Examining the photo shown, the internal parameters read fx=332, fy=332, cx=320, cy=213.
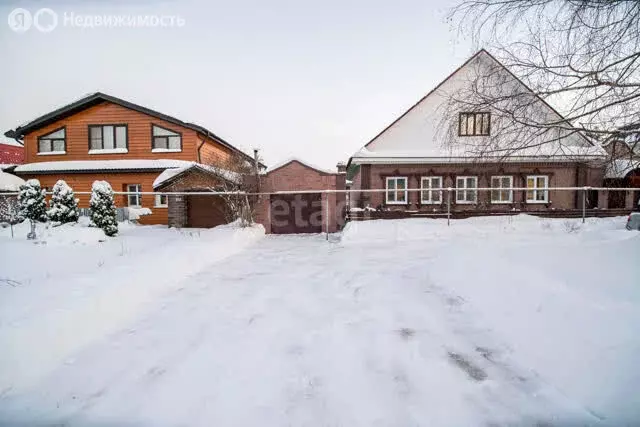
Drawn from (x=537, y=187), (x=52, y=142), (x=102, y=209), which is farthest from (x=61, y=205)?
(x=537, y=187)

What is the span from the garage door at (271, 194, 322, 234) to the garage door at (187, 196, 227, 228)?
240cm

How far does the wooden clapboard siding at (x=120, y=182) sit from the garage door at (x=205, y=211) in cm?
Result: 272

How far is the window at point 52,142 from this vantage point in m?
19.0

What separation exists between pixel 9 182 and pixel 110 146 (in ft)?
Answer: 20.3

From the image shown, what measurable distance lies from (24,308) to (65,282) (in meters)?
1.15

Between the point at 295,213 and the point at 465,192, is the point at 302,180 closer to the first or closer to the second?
the point at 295,213

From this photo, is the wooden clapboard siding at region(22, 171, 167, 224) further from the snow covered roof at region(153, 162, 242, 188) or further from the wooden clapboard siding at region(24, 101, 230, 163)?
the snow covered roof at region(153, 162, 242, 188)

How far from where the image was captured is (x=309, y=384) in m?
2.57

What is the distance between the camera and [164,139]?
1864 centimetres

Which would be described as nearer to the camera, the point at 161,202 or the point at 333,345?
the point at 333,345

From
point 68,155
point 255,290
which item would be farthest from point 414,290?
point 68,155

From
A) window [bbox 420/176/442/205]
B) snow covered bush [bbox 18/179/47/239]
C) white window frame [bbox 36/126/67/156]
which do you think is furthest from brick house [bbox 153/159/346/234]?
white window frame [bbox 36/126/67/156]

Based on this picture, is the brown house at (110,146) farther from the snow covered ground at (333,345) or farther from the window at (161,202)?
the snow covered ground at (333,345)

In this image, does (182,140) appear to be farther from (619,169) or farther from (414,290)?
(619,169)
